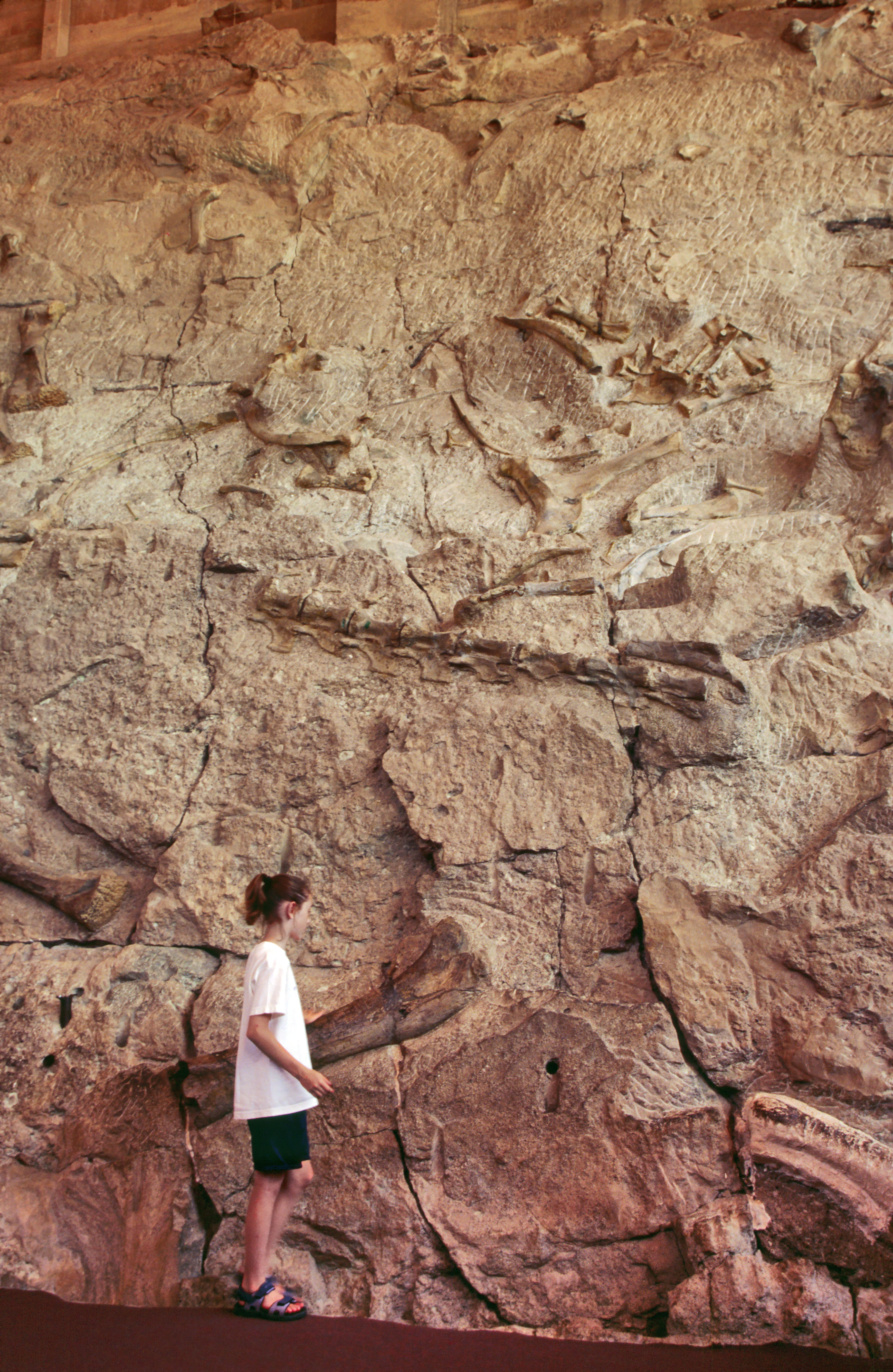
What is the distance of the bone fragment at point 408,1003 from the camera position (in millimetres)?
3092

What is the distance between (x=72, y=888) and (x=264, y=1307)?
170 centimetres

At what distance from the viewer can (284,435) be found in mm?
5148

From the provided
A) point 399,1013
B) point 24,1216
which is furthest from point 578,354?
point 24,1216

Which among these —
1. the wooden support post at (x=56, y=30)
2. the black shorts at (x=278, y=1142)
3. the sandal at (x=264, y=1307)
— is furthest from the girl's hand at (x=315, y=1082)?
the wooden support post at (x=56, y=30)

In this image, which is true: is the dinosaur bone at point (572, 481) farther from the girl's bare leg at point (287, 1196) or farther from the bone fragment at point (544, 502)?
the girl's bare leg at point (287, 1196)

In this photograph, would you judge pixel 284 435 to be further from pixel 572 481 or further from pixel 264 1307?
pixel 264 1307

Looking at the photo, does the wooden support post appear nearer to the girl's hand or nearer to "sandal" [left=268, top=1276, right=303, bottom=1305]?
the girl's hand

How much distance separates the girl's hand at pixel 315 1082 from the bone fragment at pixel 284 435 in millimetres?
3289

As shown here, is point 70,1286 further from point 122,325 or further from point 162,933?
point 122,325

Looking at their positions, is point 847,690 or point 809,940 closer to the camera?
point 809,940

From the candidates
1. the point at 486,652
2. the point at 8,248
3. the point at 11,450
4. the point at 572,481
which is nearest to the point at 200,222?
the point at 8,248

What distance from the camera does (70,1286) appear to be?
295cm

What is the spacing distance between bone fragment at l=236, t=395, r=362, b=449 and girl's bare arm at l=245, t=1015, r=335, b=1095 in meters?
3.19

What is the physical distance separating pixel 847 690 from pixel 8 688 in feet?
10.9
